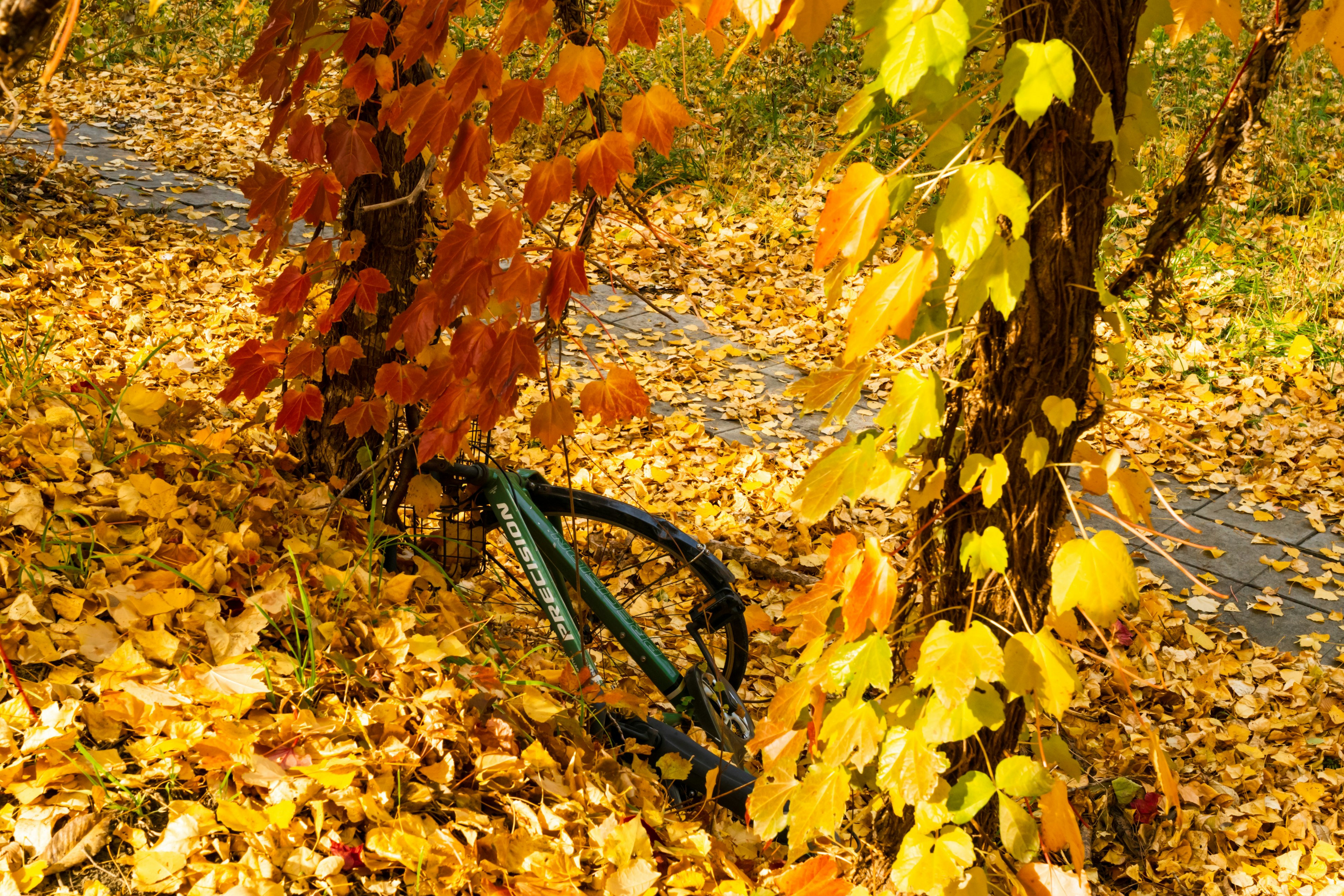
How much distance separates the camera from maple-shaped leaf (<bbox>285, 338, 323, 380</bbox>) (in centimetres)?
276

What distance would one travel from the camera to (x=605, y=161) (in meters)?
1.83

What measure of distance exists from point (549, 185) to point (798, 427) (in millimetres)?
3531

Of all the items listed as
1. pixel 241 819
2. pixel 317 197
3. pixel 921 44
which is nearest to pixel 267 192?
pixel 317 197

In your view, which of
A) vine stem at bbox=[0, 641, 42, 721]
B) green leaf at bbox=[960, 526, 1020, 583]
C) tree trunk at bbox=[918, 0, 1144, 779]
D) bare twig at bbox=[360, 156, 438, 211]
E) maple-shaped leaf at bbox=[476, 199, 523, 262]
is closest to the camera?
tree trunk at bbox=[918, 0, 1144, 779]

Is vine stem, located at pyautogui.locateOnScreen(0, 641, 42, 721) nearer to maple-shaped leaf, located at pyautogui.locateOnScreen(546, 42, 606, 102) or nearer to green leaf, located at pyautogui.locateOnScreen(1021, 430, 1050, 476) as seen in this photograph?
maple-shaped leaf, located at pyautogui.locateOnScreen(546, 42, 606, 102)

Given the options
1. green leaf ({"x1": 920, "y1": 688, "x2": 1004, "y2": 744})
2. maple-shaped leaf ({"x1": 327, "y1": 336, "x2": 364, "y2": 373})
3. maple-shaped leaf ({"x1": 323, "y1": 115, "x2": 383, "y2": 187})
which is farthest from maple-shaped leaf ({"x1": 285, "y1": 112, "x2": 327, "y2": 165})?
green leaf ({"x1": 920, "y1": 688, "x2": 1004, "y2": 744})

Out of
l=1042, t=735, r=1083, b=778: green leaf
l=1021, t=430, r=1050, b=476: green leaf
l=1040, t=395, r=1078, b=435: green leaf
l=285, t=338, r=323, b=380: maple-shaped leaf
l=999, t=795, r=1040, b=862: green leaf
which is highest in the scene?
l=1040, t=395, r=1078, b=435: green leaf

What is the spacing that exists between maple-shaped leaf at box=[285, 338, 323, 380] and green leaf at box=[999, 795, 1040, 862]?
7.14ft

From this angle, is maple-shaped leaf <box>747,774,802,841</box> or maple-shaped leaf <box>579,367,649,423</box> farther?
maple-shaped leaf <box>579,367,649,423</box>

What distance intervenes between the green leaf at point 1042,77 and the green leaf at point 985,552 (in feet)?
1.66

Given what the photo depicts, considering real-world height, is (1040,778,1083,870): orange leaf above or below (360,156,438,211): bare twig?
below

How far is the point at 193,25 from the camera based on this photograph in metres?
11.1

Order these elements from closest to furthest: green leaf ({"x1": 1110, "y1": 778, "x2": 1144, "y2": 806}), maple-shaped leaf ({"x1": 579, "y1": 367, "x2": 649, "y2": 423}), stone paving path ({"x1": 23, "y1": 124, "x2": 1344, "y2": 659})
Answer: maple-shaped leaf ({"x1": 579, "y1": 367, "x2": 649, "y2": 423}) → green leaf ({"x1": 1110, "y1": 778, "x2": 1144, "y2": 806}) → stone paving path ({"x1": 23, "y1": 124, "x2": 1344, "y2": 659})

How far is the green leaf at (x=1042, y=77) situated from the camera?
1.10 metres
